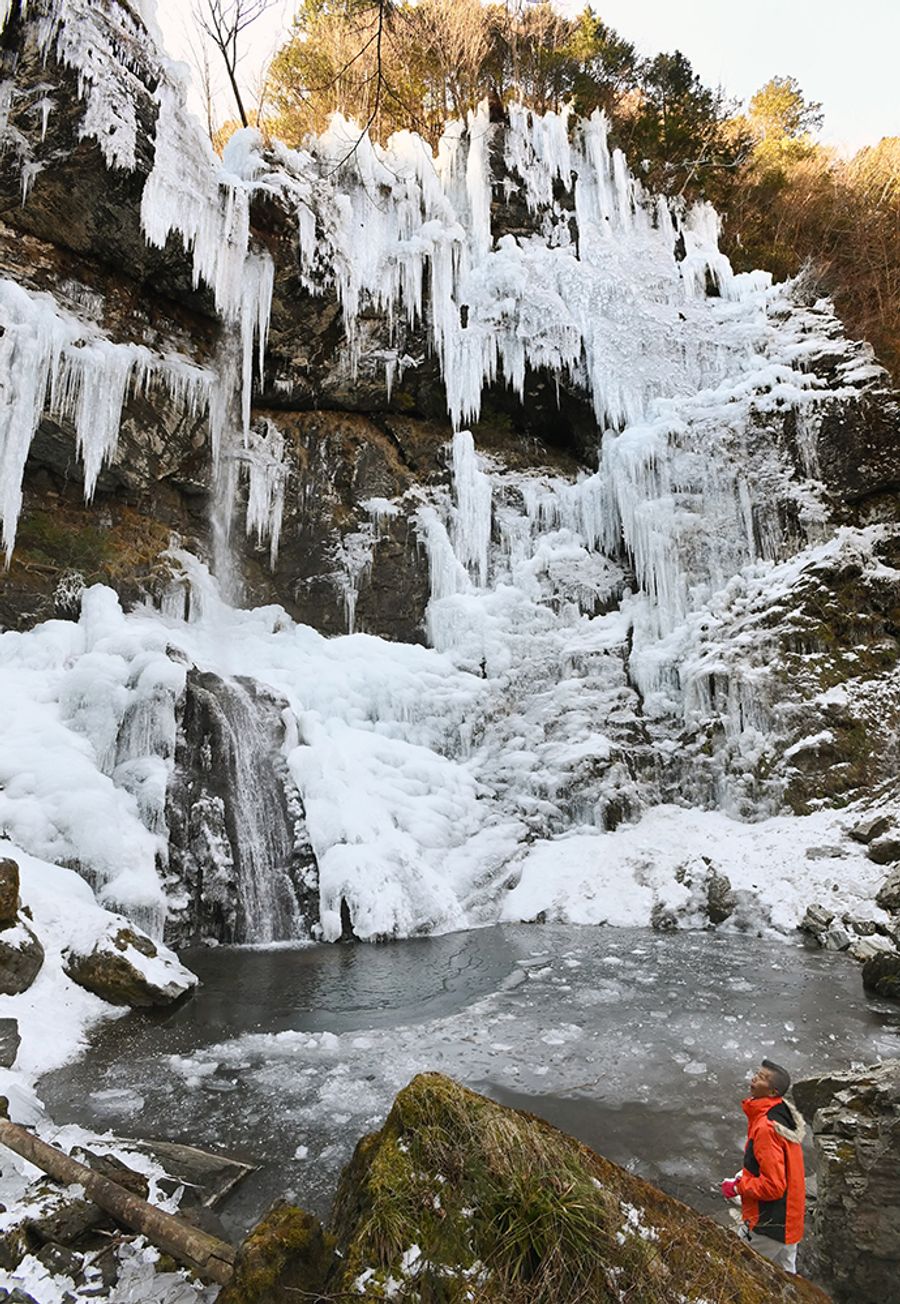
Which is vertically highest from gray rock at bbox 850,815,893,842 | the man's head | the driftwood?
gray rock at bbox 850,815,893,842

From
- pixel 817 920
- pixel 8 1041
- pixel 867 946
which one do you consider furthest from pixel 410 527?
pixel 8 1041

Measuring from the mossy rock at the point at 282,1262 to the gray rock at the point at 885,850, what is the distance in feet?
28.7

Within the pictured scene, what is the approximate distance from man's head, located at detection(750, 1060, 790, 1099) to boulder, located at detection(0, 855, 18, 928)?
5.13 meters

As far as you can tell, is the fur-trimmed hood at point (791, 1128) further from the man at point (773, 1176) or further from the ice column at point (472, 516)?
the ice column at point (472, 516)

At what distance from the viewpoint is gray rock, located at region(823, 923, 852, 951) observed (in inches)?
294

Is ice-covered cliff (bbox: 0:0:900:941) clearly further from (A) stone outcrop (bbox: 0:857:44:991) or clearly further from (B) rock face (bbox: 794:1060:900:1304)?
(B) rock face (bbox: 794:1060:900:1304)

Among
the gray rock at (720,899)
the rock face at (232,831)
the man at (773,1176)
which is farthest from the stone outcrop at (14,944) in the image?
the gray rock at (720,899)

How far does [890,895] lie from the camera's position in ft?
25.7

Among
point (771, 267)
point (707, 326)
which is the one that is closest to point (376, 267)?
point (707, 326)

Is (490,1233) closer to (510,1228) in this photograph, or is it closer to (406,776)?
(510,1228)

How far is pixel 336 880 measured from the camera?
873cm

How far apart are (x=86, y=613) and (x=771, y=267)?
57.5ft

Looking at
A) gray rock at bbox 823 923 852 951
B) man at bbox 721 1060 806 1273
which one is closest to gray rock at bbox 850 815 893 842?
gray rock at bbox 823 923 852 951

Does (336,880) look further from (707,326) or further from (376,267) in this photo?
(707,326)
